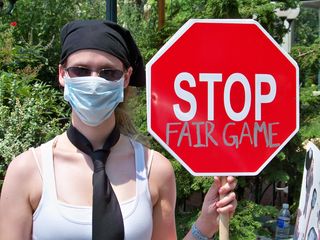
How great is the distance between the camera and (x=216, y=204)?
1868 mm

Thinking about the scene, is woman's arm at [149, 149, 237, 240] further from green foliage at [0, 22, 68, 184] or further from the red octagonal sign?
green foliage at [0, 22, 68, 184]

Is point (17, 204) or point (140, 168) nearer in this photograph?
point (17, 204)

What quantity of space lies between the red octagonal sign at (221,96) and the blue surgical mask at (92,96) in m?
0.13

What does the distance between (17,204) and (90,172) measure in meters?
0.24

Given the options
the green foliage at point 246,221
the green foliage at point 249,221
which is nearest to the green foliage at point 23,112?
the green foliage at point 246,221

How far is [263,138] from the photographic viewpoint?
74.6 inches

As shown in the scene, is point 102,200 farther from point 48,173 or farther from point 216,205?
point 216,205

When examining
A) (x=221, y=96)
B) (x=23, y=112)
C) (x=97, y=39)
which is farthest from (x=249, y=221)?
(x=97, y=39)

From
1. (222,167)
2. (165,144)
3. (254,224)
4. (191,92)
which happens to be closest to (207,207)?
(222,167)

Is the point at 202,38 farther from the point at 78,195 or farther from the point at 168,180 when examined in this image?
the point at 78,195

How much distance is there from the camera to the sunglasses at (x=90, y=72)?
67.1 inches

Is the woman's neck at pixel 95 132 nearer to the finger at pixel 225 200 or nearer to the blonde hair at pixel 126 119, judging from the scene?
the blonde hair at pixel 126 119

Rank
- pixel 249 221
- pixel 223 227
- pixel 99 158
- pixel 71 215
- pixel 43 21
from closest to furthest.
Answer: pixel 71 215
pixel 99 158
pixel 223 227
pixel 249 221
pixel 43 21

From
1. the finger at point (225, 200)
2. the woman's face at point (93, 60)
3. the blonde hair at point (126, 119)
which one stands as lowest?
the finger at point (225, 200)
